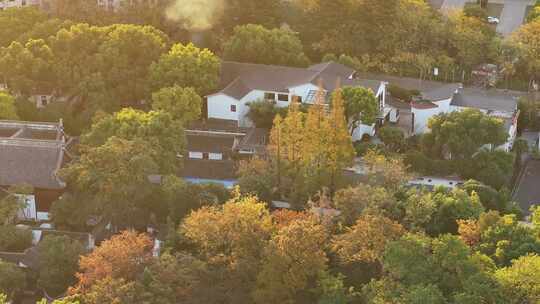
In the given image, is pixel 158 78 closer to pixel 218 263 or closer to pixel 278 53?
pixel 278 53

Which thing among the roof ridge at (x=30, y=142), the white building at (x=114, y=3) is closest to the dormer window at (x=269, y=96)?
the roof ridge at (x=30, y=142)

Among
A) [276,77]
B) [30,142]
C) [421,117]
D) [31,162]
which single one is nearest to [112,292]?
[31,162]

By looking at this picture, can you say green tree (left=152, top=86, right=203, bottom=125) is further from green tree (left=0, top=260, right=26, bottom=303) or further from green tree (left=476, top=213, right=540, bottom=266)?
green tree (left=476, top=213, right=540, bottom=266)

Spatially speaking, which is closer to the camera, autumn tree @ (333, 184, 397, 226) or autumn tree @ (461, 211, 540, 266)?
autumn tree @ (461, 211, 540, 266)

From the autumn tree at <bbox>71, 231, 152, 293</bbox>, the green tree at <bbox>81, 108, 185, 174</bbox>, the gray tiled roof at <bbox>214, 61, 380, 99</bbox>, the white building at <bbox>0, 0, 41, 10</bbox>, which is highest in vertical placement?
A: the white building at <bbox>0, 0, 41, 10</bbox>

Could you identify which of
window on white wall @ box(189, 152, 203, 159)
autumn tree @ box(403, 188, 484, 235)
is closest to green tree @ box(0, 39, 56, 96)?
window on white wall @ box(189, 152, 203, 159)

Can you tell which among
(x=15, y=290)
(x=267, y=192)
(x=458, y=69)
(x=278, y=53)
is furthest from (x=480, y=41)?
(x=15, y=290)
